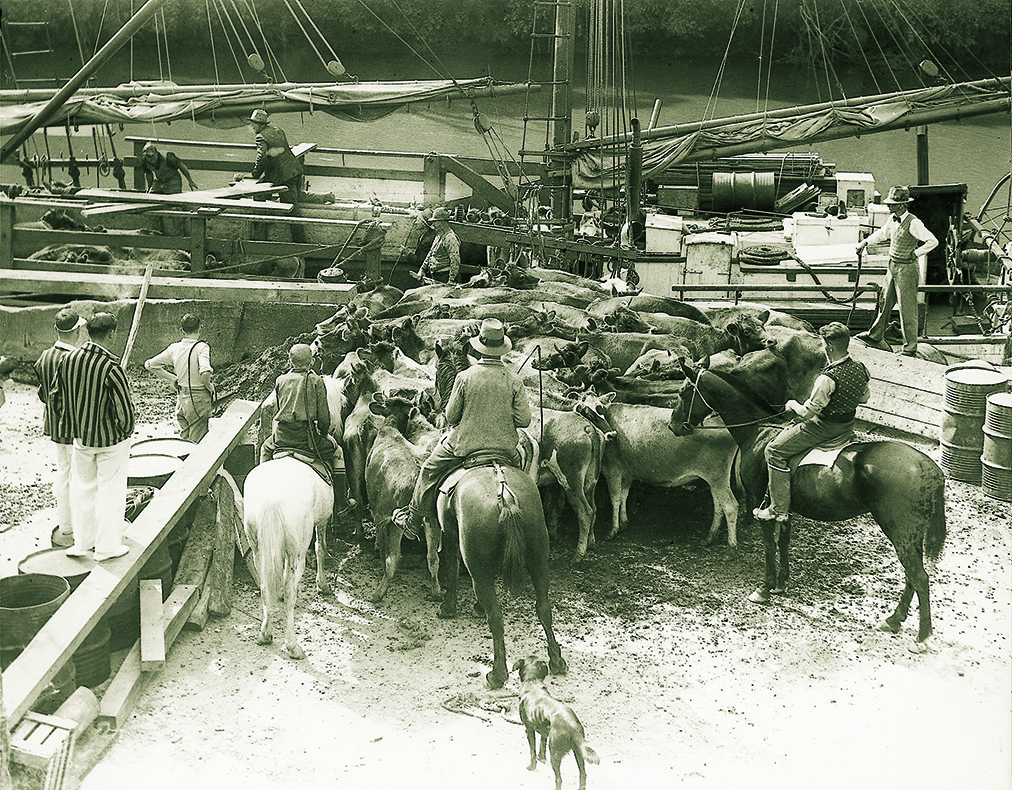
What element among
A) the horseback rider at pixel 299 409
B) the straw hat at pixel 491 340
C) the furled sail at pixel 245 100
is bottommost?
the horseback rider at pixel 299 409

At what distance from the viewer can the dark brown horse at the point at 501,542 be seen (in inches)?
278

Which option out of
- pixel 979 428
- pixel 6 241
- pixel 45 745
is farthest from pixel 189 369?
pixel 979 428

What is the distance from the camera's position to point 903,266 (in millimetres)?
12391

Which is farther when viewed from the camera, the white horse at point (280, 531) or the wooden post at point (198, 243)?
the wooden post at point (198, 243)

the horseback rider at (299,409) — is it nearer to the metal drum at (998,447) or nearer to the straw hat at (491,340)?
the straw hat at (491,340)

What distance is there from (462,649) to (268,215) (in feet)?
31.6

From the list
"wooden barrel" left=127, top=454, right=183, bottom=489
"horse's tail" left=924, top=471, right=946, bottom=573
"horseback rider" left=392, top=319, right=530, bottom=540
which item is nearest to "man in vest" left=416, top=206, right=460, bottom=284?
"wooden barrel" left=127, top=454, right=183, bottom=489

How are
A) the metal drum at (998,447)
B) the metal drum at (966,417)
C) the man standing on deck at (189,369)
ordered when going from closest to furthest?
the man standing on deck at (189,369) < the metal drum at (998,447) < the metal drum at (966,417)

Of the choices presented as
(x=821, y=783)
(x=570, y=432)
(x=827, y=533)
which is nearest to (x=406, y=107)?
(x=570, y=432)

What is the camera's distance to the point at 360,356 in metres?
9.94

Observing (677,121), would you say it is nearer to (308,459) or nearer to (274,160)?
(274,160)

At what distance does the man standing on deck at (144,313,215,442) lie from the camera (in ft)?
32.6

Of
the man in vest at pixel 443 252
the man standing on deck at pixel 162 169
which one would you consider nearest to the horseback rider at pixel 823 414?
the man in vest at pixel 443 252

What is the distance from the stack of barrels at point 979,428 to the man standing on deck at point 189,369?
7564mm
